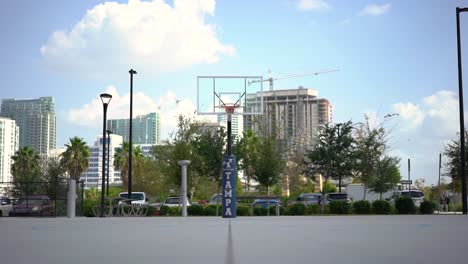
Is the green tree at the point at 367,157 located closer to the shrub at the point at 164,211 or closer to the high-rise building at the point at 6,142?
the shrub at the point at 164,211

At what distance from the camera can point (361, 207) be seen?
34000 millimetres

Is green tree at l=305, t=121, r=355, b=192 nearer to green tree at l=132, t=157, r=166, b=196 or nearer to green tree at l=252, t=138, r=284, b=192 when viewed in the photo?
green tree at l=252, t=138, r=284, b=192

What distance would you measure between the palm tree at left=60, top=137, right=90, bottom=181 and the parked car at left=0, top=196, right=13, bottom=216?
1289 inches

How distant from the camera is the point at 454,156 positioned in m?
42.9

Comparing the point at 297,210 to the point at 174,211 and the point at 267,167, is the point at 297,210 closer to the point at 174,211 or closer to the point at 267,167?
the point at 174,211

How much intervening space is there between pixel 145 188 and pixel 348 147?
3226 centimetres

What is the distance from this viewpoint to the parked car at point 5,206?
35.3 m

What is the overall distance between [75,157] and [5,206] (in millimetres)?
34670

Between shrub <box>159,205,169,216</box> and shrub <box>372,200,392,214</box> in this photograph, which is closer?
shrub <box>372,200,392,214</box>

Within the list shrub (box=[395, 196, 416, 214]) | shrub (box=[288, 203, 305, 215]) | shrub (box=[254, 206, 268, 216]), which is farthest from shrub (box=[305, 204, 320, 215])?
shrub (box=[395, 196, 416, 214])

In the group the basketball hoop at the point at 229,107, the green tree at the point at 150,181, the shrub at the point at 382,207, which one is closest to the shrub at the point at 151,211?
the basketball hoop at the point at 229,107

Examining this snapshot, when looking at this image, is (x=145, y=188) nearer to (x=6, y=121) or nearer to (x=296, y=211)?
(x=296, y=211)

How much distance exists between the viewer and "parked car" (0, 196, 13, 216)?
35328mm

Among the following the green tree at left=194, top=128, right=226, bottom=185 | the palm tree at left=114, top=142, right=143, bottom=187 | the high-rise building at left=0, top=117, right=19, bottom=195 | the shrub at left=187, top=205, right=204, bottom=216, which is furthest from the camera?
the high-rise building at left=0, top=117, right=19, bottom=195
